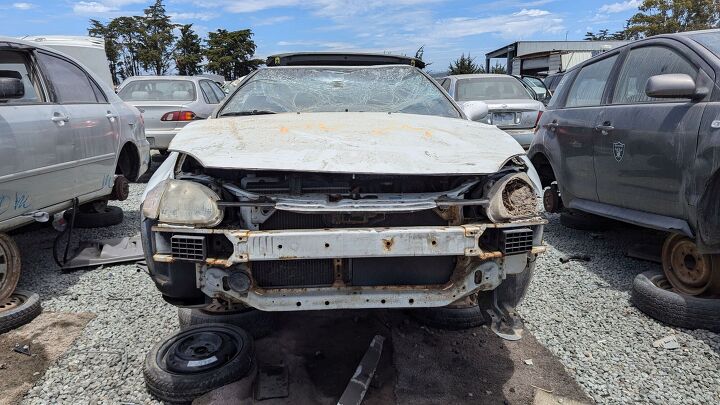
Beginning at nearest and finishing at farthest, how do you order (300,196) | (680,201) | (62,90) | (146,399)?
1. (300,196)
2. (146,399)
3. (680,201)
4. (62,90)

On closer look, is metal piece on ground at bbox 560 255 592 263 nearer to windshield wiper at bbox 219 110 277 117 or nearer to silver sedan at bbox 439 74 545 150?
windshield wiper at bbox 219 110 277 117

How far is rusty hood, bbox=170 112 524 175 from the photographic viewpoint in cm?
220

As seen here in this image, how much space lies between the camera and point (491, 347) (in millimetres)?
2982

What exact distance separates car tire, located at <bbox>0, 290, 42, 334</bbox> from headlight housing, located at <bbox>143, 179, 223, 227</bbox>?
5.66ft

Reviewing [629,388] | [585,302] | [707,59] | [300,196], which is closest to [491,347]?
[629,388]

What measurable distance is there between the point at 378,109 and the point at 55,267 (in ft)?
10.5

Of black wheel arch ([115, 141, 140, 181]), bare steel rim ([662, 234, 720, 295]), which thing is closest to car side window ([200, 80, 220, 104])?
black wheel arch ([115, 141, 140, 181])

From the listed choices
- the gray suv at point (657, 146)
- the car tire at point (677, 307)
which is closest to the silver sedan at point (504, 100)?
the gray suv at point (657, 146)

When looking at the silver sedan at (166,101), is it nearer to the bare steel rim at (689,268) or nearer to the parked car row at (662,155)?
the parked car row at (662,155)

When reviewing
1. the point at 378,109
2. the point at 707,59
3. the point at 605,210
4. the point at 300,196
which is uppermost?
the point at 707,59

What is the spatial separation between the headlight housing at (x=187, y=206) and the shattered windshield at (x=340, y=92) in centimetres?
132

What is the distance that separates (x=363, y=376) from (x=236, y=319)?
0.96 m

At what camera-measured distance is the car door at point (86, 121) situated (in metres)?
4.40

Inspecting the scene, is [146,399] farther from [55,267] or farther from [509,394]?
[55,267]
